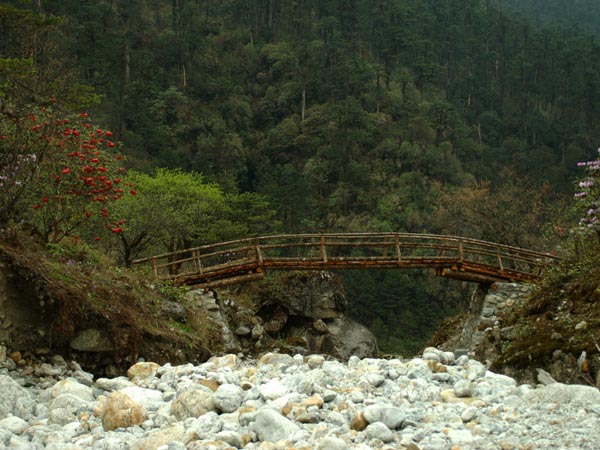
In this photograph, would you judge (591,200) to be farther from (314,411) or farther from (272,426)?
(272,426)

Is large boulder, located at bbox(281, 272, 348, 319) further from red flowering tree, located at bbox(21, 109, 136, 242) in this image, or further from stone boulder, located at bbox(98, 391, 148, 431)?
stone boulder, located at bbox(98, 391, 148, 431)

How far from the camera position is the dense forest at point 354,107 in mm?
52469

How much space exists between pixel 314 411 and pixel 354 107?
6514cm

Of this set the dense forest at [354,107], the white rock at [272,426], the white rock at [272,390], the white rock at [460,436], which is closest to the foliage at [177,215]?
the dense forest at [354,107]

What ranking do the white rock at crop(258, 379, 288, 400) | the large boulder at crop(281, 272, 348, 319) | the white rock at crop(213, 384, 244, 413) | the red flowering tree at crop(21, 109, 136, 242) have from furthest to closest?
the large boulder at crop(281, 272, 348, 319), the red flowering tree at crop(21, 109, 136, 242), the white rock at crop(258, 379, 288, 400), the white rock at crop(213, 384, 244, 413)

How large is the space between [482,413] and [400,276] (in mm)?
45356

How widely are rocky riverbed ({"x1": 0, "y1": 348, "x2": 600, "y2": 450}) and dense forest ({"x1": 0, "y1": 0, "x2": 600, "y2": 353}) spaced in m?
26.7

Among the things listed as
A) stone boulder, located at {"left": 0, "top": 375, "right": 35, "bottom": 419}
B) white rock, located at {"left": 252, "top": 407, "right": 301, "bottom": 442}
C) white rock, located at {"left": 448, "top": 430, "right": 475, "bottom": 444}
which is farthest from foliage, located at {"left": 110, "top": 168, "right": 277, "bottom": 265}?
white rock, located at {"left": 448, "top": 430, "right": 475, "bottom": 444}

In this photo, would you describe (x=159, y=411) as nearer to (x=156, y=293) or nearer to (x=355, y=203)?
(x=156, y=293)

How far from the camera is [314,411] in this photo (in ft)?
19.7

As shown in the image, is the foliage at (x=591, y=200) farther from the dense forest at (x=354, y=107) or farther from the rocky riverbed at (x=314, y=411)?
the dense forest at (x=354, y=107)

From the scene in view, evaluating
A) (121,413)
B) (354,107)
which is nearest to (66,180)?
(121,413)

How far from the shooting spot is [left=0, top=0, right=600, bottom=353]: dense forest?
172 feet

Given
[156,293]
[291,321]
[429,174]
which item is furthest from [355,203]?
[156,293]
